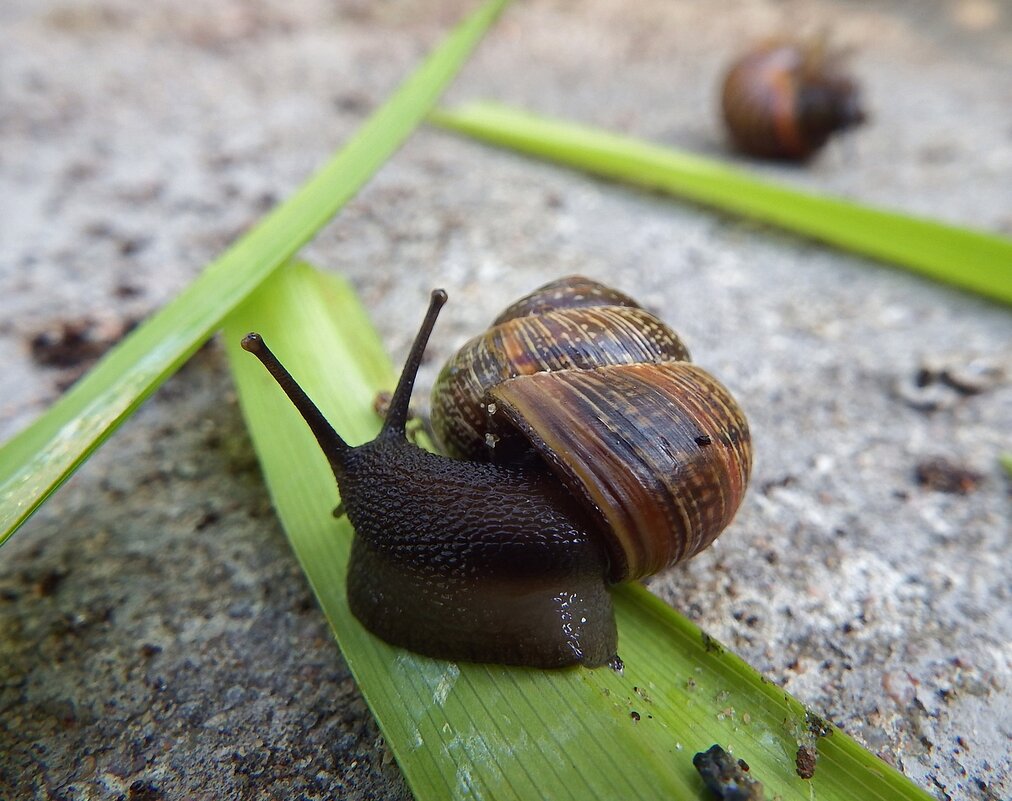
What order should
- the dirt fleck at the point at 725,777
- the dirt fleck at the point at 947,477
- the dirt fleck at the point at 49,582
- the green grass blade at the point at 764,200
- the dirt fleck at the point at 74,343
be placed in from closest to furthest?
the dirt fleck at the point at 725,777, the dirt fleck at the point at 49,582, the dirt fleck at the point at 947,477, the dirt fleck at the point at 74,343, the green grass blade at the point at 764,200

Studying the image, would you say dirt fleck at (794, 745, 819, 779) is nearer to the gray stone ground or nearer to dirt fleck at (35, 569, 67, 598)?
the gray stone ground

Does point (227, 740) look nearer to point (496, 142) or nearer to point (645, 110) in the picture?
point (496, 142)

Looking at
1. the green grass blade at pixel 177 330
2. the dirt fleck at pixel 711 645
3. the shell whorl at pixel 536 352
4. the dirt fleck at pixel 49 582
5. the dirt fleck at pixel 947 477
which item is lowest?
the dirt fleck at pixel 947 477

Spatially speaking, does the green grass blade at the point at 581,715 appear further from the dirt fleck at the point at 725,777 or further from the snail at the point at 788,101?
the snail at the point at 788,101

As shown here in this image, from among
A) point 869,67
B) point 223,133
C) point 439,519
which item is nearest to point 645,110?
point 869,67

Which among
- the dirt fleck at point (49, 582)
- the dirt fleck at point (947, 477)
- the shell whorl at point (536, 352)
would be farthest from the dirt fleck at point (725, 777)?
the dirt fleck at point (49, 582)

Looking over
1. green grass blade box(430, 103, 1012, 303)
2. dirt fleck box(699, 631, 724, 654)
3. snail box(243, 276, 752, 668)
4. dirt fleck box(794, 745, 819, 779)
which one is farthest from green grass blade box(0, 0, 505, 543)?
dirt fleck box(794, 745, 819, 779)
